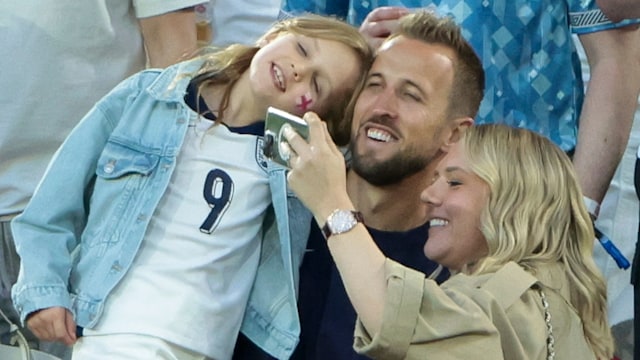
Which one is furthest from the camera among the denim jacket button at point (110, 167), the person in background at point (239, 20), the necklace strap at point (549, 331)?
the person in background at point (239, 20)

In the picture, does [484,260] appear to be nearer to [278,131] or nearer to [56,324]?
[278,131]

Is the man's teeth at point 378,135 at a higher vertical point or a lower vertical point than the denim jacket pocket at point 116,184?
higher

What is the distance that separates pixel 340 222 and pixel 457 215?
0.25m

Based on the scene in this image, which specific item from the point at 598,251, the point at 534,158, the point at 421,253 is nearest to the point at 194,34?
the point at 421,253

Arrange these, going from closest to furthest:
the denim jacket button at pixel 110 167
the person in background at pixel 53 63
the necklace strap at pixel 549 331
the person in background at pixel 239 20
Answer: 1. the necklace strap at pixel 549 331
2. the denim jacket button at pixel 110 167
3. the person in background at pixel 53 63
4. the person in background at pixel 239 20

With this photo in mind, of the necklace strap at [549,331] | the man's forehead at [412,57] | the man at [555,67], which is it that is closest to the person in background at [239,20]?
the man at [555,67]

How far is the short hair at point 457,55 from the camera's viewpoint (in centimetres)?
297

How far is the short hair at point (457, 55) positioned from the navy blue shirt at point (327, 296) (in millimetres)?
272

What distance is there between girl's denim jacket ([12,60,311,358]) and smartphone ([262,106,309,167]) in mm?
234

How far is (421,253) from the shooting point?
9.44 ft

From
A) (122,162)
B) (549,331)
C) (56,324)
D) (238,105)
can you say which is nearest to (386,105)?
(238,105)

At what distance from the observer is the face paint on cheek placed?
2.88 meters

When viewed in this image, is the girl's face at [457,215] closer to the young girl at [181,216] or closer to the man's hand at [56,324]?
the young girl at [181,216]

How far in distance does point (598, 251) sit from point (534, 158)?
1683mm
